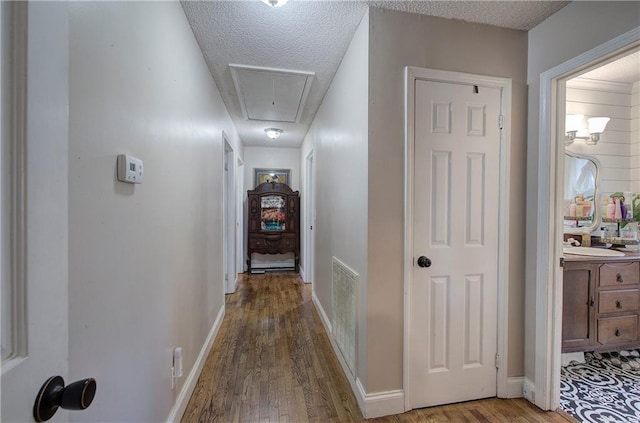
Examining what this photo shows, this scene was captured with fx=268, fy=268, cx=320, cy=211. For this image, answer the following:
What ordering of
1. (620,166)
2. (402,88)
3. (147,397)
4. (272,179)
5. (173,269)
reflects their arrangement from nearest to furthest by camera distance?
(147,397)
(173,269)
(402,88)
(620,166)
(272,179)

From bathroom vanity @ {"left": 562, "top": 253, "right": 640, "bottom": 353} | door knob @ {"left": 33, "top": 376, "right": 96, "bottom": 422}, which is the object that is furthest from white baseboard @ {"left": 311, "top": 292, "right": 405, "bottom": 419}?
door knob @ {"left": 33, "top": 376, "right": 96, "bottom": 422}

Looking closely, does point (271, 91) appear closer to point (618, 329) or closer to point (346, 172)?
point (346, 172)

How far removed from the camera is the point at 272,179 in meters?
5.04

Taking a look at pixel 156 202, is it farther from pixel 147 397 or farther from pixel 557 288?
pixel 557 288

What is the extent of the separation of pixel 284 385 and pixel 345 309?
66cm

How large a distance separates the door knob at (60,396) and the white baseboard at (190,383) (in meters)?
1.19

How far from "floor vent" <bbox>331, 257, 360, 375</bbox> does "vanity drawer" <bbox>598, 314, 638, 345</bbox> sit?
1.84m

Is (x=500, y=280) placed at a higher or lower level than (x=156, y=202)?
lower

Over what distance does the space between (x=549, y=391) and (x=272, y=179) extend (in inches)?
175

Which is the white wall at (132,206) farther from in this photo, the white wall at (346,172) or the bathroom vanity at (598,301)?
the bathroom vanity at (598,301)

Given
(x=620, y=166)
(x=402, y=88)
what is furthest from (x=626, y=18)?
(x=620, y=166)

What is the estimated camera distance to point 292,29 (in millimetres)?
1749

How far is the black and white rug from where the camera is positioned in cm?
159

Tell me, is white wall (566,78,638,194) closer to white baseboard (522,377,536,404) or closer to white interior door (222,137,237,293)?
white baseboard (522,377,536,404)
